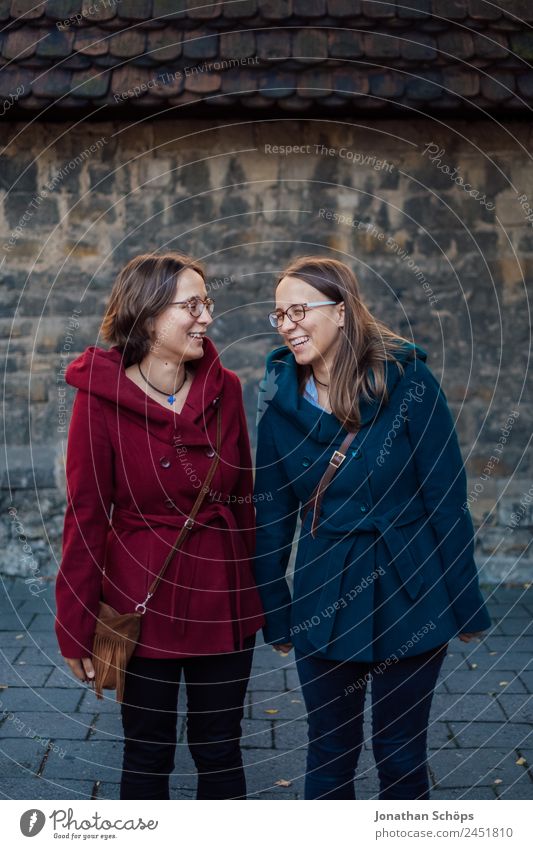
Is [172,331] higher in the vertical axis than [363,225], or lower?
lower

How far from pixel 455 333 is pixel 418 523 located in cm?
409

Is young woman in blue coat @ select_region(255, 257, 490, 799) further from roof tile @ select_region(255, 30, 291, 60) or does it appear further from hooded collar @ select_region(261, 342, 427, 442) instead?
roof tile @ select_region(255, 30, 291, 60)

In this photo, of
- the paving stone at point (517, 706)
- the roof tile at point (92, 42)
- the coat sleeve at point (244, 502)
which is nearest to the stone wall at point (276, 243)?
the roof tile at point (92, 42)

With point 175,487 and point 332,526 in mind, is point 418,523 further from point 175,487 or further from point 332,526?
point 175,487

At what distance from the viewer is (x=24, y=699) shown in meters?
4.90

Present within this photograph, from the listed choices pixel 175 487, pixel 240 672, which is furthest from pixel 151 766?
pixel 175 487

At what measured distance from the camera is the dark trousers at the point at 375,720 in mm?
2908

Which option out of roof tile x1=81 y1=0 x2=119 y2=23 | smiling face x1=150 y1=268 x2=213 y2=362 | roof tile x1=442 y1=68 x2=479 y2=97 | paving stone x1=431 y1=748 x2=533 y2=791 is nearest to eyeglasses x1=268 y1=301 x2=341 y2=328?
smiling face x1=150 y1=268 x2=213 y2=362

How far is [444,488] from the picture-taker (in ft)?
9.57

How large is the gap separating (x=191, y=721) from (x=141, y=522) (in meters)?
0.62

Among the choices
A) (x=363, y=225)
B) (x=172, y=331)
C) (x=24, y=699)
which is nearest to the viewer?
(x=172, y=331)

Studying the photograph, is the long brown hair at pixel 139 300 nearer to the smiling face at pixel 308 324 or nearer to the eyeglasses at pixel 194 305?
the eyeglasses at pixel 194 305

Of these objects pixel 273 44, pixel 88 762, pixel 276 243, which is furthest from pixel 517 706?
pixel 273 44

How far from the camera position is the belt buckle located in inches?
114
